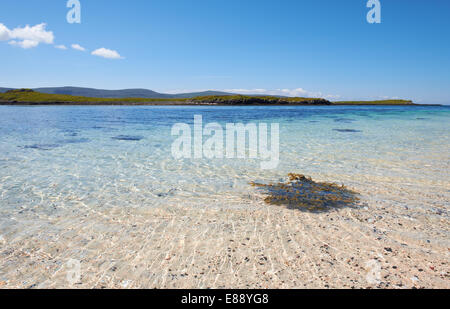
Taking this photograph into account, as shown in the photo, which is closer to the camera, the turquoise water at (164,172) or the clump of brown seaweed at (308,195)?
the clump of brown seaweed at (308,195)

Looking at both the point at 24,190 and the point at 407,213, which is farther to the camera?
the point at 24,190

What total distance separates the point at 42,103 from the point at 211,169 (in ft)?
301

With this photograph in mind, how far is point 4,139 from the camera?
15320 mm

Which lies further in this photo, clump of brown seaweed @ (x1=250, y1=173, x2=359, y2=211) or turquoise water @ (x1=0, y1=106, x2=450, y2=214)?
turquoise water @ (x1=0, y1=106, x2=450, y2=214)

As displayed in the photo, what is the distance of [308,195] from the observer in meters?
6.72

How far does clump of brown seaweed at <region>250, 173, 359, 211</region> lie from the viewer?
6.14 metres

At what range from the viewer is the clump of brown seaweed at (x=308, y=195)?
614 cm

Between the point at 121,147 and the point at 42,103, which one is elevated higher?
the point at 42,103

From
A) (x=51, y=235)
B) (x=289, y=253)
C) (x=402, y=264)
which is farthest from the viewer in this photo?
(x=51, y=235)

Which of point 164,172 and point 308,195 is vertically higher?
point 164,172
